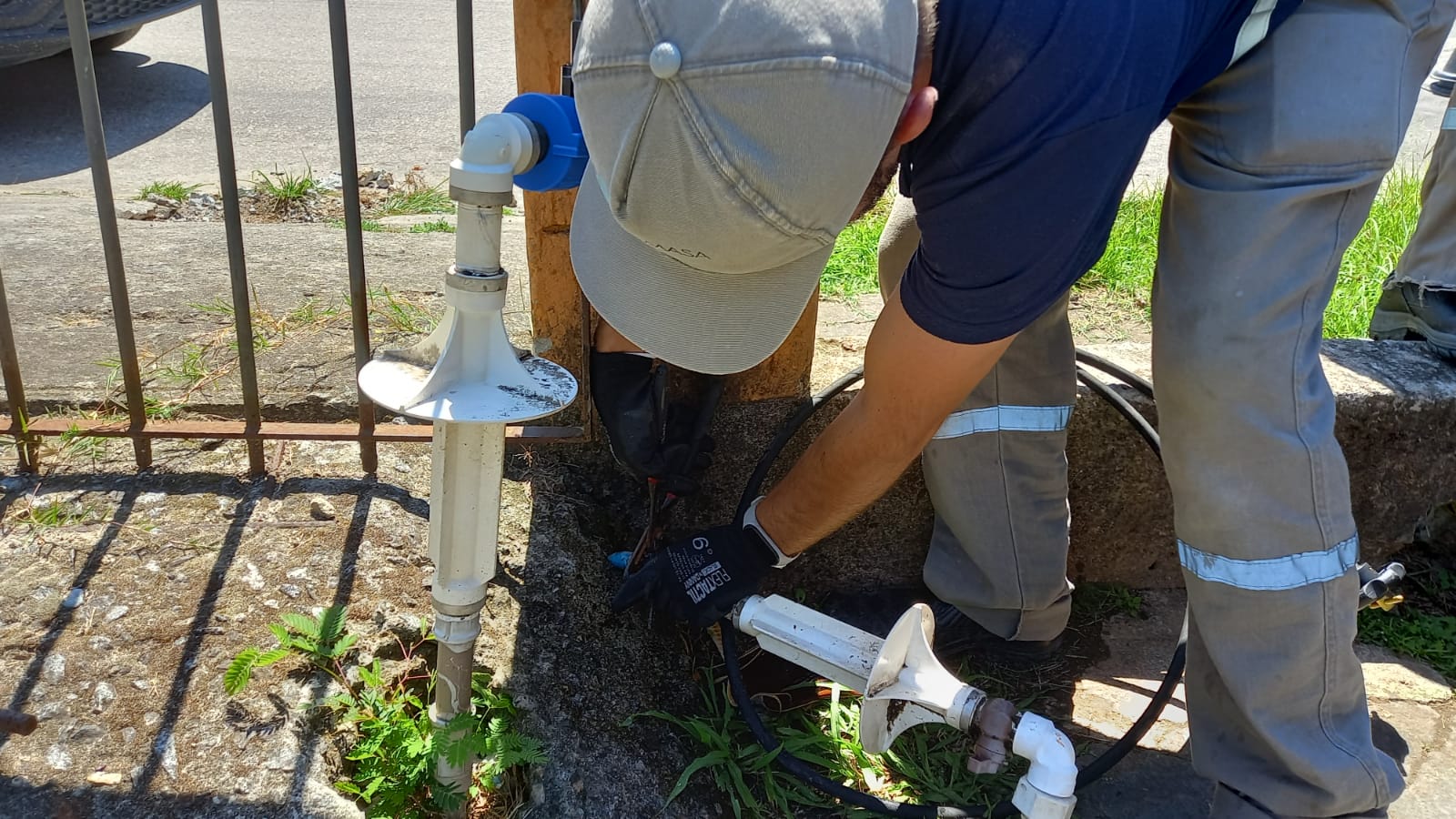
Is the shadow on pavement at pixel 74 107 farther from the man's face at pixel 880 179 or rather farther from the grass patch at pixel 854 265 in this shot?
the man's face at pixel 880 179

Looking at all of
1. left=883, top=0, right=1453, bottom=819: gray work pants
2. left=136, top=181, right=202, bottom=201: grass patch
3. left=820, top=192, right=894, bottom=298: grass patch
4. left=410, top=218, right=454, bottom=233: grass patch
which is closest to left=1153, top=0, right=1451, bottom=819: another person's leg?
left=883, top=0, right=1453, bottom=819: gray work pants

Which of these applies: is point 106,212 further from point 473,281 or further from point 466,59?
point 473,281

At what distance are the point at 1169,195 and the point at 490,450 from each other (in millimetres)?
1119

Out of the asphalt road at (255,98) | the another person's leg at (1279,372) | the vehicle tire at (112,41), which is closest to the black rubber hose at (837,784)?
the another person's leg at (1279,372)

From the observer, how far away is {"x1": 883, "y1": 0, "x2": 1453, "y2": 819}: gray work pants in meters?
1.44

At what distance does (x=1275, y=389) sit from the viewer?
1.50 meters

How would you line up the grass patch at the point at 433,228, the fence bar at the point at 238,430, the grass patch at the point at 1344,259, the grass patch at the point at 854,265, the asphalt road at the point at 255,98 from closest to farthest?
the fence bar at the point at 238,430 → the grass patch at the point at 854,265 → the grass patch at the point at 1344,259 → the grass patch at the point at 433,228 → the asphalt road at the point at 255,98

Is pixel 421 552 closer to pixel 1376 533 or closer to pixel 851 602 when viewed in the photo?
pixel 851 602

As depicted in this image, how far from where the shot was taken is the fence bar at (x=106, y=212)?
5.57 ft

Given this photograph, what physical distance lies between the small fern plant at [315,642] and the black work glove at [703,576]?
46cm

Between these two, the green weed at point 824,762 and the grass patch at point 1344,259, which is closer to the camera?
the green weed at point 824,762

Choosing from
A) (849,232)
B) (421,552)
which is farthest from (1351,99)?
(849,232)

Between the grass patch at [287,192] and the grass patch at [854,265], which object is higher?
the grass patch at [854,265]

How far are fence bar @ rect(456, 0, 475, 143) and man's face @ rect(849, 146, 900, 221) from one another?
733 mm
